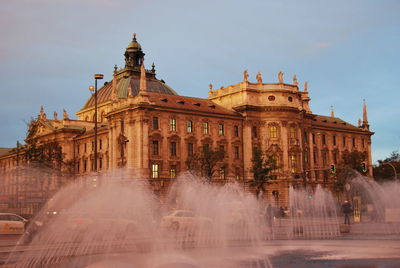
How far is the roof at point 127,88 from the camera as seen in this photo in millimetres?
96875

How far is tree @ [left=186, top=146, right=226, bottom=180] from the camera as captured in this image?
232 ft

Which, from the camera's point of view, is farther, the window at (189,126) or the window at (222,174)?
the window at (222,174)

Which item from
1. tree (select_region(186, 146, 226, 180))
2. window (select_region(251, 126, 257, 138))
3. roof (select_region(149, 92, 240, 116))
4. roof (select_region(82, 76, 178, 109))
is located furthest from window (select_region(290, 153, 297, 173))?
roof (select_region(82, 76, 178, 109))

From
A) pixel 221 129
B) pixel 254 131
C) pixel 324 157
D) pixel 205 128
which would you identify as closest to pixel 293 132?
pixel 254 131

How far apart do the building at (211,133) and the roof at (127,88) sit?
0.38 m

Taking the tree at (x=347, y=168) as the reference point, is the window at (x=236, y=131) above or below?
above

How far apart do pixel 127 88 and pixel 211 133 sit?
24868 millimetres

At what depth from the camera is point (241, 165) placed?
3164 inches

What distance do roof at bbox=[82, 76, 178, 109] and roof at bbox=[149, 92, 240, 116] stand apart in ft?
54.6

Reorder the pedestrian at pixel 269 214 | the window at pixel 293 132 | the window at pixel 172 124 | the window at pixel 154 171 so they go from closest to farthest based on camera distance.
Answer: the pedestrian at pixel 269 214 < the window at pixel 154 171 < the window at pixel 172 124 < the window at pixel 293 132

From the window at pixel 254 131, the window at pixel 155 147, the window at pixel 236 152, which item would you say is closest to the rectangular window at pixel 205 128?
the window at pixel 236 152

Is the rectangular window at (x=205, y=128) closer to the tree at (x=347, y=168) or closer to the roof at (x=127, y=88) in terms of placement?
the roof at (x=127, y=88)

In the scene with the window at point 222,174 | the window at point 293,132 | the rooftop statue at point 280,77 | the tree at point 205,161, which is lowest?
the window at point 222,174

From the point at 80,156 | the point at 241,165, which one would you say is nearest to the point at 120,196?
the point at 241,165
